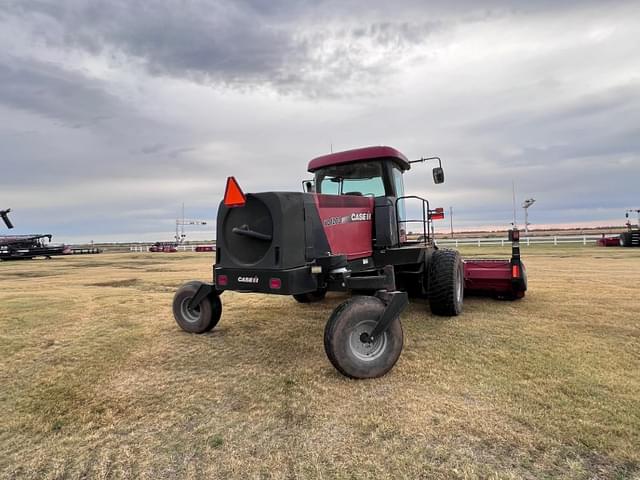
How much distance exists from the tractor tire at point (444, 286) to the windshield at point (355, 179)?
4.78 feet

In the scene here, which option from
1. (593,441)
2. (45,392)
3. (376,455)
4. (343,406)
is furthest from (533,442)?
(45,392)

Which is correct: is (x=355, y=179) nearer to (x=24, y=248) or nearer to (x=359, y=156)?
(x=359, y=156)

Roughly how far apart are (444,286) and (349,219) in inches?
83.4

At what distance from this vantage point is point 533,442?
8.49ft

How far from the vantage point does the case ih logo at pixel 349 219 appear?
14.7 feet

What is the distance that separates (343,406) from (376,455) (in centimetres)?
71

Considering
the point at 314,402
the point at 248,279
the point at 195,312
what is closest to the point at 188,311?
the point at 195,312

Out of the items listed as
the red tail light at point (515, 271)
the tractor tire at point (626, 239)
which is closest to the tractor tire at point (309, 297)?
the red tail light at point (515, 271)

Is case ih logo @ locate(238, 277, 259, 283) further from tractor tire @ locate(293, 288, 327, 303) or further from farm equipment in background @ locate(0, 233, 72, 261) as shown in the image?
farm equipment in background @ locate(0, 233, 72, 261)

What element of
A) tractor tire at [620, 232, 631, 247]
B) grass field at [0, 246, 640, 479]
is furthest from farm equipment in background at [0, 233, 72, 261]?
tractor tire at [620, 232, 631, 247]

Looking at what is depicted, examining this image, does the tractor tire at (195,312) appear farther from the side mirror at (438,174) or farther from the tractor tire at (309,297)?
the side mirror at (438,174)

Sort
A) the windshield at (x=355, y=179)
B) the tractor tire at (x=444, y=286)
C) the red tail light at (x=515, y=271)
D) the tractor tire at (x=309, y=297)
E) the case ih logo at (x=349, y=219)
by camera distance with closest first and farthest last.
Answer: the case ih logo at (x=349, y=219)
the windshield at (x=355, y=179)
the tractor tire at (x=444, y=286)
the red tail light at (x=515, y=271)
the tractor tire at (x=309, y=297)

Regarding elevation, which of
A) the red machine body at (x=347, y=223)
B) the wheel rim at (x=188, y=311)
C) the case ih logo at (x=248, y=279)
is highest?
the red machine body at (x=347, y=223)

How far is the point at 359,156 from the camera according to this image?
19.1ft
